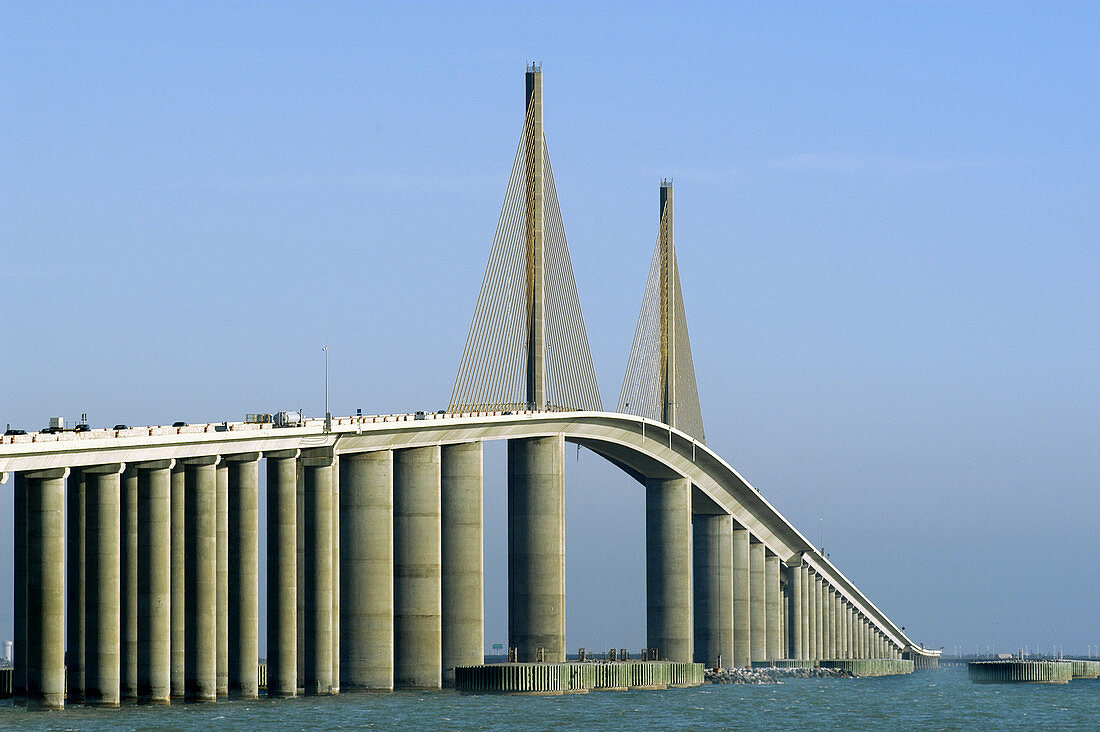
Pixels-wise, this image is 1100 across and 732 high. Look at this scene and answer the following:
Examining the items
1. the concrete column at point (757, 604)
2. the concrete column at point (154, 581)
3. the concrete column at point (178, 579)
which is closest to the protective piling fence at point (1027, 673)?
the concrete column at point (757, 604)

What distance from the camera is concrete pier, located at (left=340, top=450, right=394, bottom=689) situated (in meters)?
90.4

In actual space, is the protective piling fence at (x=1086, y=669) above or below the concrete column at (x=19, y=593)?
below

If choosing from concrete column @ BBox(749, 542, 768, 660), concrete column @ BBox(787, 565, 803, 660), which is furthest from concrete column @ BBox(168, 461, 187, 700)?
concrete column @ BBox(787, 565, 803, 660)

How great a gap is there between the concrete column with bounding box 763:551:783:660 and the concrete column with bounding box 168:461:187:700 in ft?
313

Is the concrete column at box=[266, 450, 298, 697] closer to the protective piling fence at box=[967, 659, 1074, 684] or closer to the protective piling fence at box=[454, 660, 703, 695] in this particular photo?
the protective piling fence at box=[454, 660, 703, 695]

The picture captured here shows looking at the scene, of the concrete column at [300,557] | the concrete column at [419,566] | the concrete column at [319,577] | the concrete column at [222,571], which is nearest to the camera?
the concrete column at [222,571]

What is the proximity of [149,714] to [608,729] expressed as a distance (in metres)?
16.4

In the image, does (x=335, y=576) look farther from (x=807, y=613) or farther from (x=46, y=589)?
(x=807, y=613)

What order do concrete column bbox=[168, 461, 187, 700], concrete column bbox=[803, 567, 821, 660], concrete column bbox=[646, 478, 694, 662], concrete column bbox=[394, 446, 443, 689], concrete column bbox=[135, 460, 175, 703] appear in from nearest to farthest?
1. concrete column bbox=[135, 460, 175, 703]
2. concrete column bbox=[168, 461, 187, 700]
3. concrete column bbox=[394, 446, 443, 689]
4. concrete column bbox=[646, 478, 694, 662]
5. concrete column bbox=[803, 567, 821, 660]

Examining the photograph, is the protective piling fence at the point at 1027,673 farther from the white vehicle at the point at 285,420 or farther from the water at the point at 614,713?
the white vehicle at the point at 285,420

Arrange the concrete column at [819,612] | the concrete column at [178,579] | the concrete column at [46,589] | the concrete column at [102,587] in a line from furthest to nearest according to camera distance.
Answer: the concrete column at [819,612] < the concrete column at [178,579] < the concrete column at [102,587] < the concrete column at [46,589]

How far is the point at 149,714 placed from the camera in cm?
6825

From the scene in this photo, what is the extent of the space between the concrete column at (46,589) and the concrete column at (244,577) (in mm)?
14944

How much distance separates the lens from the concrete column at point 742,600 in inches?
6152
